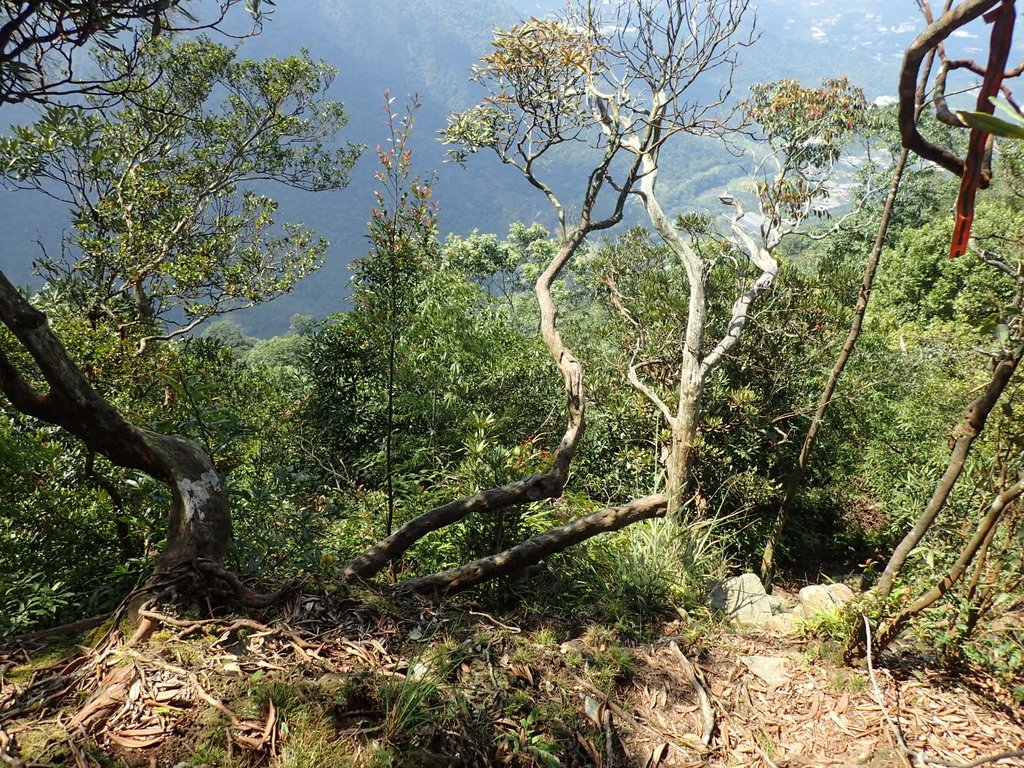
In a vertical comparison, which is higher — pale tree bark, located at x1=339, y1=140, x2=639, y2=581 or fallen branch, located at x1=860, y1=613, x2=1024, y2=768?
pale tree bark, located at x1=339, y1=140, x2=639, y2=581

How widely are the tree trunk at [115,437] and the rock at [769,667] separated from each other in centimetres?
256

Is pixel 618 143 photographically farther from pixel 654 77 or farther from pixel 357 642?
pixel 357 642

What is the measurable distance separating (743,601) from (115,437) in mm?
3714

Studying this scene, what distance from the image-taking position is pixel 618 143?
590cm

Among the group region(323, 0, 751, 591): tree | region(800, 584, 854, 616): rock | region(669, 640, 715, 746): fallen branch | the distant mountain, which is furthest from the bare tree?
the distant mountain

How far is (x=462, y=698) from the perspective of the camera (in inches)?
82.7

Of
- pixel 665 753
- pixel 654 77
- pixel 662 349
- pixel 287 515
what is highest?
pixel 654 77

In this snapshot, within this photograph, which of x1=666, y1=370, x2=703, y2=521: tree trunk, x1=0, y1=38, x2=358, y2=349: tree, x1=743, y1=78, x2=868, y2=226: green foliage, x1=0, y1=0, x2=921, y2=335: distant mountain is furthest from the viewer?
x1=0, y1=0, x2=921, y2=335: distant mountain

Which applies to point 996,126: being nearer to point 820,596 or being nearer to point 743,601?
point 743,601

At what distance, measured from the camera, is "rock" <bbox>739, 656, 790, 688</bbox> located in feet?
9.05

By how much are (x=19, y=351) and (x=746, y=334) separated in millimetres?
6885

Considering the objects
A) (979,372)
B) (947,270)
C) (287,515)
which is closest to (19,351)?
(287,515)

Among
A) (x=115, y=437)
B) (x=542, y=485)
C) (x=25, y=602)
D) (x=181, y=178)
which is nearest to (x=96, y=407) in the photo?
(x=115, y=437)

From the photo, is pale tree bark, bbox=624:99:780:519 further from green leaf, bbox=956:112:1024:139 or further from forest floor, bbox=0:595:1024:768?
green leaf, bbox=956:112:1024:139
